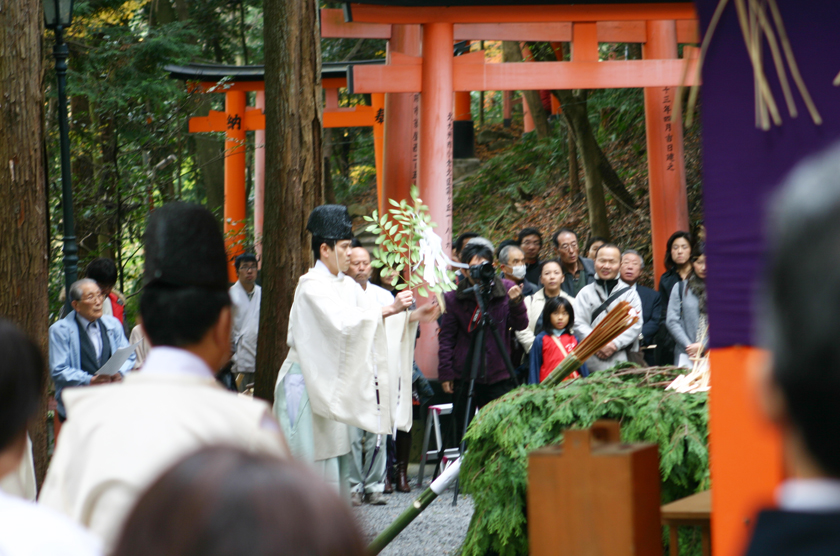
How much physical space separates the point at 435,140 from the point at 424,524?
13.4 feet

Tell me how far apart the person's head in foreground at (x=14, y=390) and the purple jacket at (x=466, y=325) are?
5250mm

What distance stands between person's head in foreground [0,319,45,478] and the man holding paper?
4194mm

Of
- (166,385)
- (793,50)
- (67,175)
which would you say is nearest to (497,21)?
(67,175)

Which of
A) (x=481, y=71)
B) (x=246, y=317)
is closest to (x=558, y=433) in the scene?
(x=246, y=317)

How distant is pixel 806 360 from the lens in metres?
0.82

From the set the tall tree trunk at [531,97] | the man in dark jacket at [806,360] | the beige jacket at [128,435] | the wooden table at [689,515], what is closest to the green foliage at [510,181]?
the tall tree trunk at [531,97]

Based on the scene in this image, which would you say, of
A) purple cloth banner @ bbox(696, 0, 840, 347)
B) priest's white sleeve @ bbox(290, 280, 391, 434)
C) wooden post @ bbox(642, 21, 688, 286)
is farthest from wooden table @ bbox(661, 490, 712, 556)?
wooden post @ bbox(642, 21, 688, 286)

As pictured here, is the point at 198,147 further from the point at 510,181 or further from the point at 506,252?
the point at 506,252

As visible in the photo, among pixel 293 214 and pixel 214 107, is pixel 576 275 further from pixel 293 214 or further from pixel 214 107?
pixel 214 107

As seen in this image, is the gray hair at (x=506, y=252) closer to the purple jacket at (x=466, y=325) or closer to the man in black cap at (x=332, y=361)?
the purple jacket at (x=466, y=325)

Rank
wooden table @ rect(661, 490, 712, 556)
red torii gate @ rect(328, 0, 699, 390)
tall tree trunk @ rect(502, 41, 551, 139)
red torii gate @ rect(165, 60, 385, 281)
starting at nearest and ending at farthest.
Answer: wooden table @ rect(661, 490, 712, 556) → red torii gate @ rect(328, 0, 699, 390) → red torii gate @ rect(165, 60, 385, 281) → tall tree trunk @ rect(502, 41, 551, 139)

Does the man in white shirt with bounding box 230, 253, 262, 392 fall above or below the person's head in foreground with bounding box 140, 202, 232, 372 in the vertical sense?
below

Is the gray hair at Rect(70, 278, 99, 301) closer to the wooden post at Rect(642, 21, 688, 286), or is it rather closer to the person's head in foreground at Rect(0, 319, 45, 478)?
the person's head in foreground at Rect(0, 319, 45, 478)

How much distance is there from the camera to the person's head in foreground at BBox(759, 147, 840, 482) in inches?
31.6
